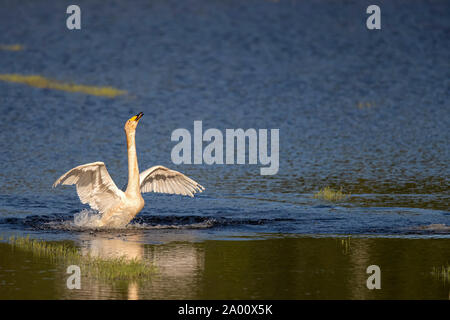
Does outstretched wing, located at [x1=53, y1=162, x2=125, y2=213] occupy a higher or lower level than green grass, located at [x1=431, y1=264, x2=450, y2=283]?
higher

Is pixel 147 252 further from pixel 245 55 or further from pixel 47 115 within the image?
pixel 245 55

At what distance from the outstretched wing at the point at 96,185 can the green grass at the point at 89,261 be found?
265cm

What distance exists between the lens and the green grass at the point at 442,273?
15358 mm

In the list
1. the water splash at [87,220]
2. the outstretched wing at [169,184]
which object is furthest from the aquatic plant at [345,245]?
the water splash at [87,220]

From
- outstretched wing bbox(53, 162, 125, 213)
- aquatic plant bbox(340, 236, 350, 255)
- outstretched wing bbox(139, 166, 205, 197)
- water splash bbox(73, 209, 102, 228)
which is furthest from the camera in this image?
outstretched wing bbox(139, 166, 205, 197)

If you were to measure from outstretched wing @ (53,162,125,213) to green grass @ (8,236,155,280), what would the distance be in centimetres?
265

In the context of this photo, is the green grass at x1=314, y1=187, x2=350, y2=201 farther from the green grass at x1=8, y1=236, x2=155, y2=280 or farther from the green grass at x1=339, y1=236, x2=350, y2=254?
the green grass at x1=8, y1=236, x2=155, y2=280

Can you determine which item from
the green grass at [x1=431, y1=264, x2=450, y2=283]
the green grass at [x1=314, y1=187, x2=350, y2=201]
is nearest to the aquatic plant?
the green grass at [x1=431, y1=264, x2=450, y2=283]

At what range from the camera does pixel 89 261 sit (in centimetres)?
1675

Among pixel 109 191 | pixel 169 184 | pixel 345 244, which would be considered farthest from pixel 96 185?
pixel 345 244

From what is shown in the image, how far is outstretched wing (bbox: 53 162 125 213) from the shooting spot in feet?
71.1

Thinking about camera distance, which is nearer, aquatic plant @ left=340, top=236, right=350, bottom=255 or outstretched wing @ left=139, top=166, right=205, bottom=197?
aquatic plant @ left=340, top=236, right=350, bottom=255
